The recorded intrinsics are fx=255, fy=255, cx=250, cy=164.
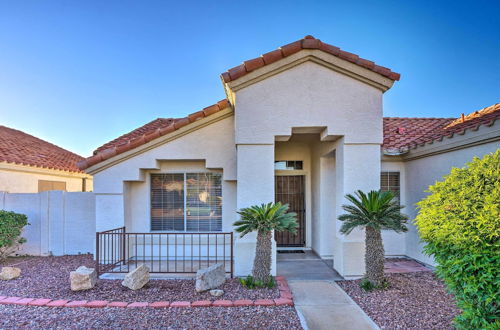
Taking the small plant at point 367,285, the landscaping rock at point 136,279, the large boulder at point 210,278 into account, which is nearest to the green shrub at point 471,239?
the small plant at point 367,285

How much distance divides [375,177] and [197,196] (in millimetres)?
5180

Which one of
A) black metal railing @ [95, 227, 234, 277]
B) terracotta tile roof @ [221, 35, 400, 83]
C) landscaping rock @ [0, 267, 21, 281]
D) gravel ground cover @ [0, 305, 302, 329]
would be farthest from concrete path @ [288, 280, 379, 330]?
landscaping rock @ [0, 267, 21, 281]

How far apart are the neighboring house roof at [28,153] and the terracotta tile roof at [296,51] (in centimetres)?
920

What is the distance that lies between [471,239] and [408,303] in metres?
2.61

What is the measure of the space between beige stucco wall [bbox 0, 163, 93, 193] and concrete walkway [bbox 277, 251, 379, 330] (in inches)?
444

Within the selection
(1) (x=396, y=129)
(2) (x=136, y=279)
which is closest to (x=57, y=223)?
(2) (x=136, y=279)

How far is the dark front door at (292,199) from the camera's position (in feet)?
30.7

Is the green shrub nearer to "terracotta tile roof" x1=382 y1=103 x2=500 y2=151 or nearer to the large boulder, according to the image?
the large boulder

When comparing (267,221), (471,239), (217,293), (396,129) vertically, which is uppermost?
(396,129)

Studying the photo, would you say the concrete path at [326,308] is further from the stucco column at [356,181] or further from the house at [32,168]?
the house at [32,168]

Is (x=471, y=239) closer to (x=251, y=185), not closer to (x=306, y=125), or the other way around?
(x=306, y=125)

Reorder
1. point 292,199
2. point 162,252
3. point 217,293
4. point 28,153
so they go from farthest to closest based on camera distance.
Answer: point 28,153, point 292,199, point 162,252, point 217,293

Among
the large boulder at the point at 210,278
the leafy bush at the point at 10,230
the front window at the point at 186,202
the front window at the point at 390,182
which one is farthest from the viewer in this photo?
the front window at the point at 390,182

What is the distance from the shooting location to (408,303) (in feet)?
16.1
